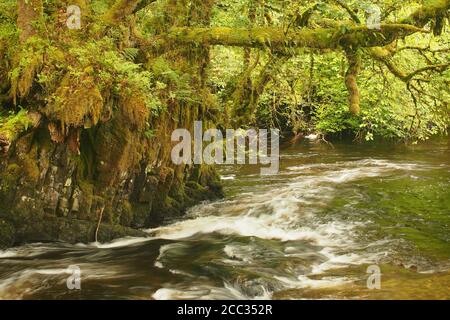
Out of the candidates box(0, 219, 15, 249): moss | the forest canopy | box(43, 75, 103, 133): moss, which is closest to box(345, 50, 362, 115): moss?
the forest canopy

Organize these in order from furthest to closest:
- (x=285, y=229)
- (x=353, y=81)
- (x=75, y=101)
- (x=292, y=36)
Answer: (x=353, y=81) → (x=285, y=229) → (x=292, y=36) → (x=75, y=101)

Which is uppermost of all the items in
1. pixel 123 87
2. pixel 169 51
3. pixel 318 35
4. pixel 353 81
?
pixel 318 35

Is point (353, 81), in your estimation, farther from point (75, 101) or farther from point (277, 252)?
point (75, 101)

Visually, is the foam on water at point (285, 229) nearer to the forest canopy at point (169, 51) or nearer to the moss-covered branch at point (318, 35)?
the forest canopy at point (169, 51)

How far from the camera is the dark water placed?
23.2 feet

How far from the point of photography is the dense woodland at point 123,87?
8266 millimetres

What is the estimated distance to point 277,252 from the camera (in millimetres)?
8914

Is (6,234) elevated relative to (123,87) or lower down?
lower down

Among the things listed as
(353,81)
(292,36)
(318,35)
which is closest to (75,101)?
(292,36)

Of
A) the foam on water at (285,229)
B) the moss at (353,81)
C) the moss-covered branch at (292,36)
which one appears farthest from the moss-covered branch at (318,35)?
the foam on water at (285,229)

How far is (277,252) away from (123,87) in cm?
389

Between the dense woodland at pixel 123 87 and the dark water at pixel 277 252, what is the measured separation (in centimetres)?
83

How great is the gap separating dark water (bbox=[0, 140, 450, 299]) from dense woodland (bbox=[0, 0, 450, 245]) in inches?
32.8
